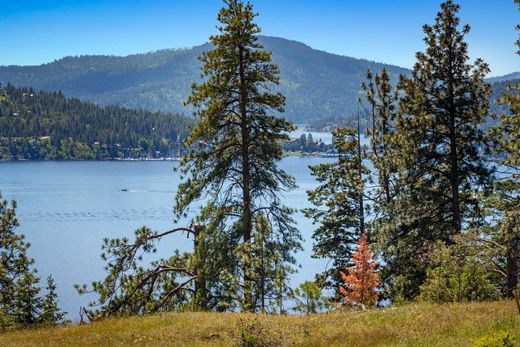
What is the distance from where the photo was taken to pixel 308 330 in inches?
599

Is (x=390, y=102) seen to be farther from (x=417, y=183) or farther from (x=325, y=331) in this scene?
(x=325, y=331)

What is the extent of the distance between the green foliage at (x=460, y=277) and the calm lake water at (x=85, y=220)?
2089 centimetres

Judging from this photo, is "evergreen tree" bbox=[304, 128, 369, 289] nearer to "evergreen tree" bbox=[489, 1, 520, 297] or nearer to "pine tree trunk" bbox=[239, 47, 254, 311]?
"evergreen tree" bbox=[489, 1, 520, 297]

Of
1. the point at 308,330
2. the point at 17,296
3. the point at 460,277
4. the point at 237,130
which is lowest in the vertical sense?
the point at 17,296

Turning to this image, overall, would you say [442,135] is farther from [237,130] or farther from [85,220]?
[85,220]

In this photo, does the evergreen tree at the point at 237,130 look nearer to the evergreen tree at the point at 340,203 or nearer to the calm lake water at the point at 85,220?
the evergreen tree at the point at 340,203

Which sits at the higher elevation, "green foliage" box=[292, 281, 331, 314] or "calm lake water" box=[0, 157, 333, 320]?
"green foliage" box=[292, 281, 331, 314]

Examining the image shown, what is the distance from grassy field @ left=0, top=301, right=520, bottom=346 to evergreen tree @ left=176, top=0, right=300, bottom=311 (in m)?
6.93

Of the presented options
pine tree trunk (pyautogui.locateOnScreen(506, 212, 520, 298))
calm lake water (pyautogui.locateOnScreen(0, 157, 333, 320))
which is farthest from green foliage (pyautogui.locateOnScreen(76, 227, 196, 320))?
calm lake water (pyautogui.locateOnScreen(0, 157, 333, 320))

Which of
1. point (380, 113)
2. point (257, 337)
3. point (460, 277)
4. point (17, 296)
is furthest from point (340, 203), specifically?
point (257, 337)

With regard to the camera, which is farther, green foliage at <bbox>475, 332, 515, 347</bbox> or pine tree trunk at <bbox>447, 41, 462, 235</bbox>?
pine tree trunk at <bbox>447, 41, 462, 235</bbox>

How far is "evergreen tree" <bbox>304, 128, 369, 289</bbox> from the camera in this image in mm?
34594

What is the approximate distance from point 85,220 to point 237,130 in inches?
3392

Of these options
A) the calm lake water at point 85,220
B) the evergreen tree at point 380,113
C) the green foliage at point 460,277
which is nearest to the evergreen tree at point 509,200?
the green foliage at point 460,277
